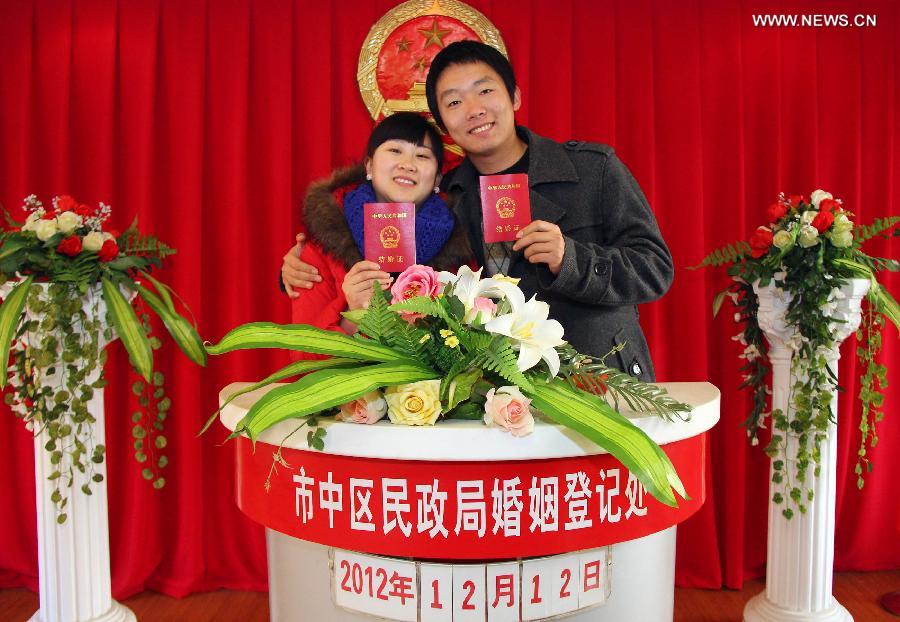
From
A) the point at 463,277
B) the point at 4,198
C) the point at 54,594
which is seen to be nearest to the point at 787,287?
the point at 463,277

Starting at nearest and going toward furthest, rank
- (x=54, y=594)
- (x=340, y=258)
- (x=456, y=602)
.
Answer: (x=456, y=602)
(x=340, y=258)
(x=54, y=594)

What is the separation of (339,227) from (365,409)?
2.83ft

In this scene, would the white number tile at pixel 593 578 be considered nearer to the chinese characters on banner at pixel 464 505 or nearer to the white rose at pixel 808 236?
the chinese characters on banner at pixel 464 505

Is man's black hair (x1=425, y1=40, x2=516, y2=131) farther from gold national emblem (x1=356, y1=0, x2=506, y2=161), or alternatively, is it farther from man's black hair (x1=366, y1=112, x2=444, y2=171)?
gold national emblem (x1=356, y1=0, x2=506, y2=161)

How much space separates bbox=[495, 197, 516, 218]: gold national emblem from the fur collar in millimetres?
272

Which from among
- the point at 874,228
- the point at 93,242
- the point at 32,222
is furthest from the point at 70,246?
the point at 874,228

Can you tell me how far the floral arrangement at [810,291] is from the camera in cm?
240

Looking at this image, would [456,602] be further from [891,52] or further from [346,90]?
[891,52]

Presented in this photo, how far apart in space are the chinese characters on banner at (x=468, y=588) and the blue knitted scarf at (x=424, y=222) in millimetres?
872

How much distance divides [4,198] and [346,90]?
1.50 m

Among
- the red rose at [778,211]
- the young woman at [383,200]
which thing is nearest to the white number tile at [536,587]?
the young woman at [383,200]

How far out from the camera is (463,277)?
1.35m

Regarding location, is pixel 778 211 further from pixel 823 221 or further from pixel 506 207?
pixel 506 207

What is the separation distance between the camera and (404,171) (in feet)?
6.41
